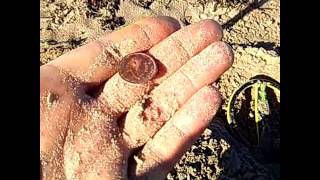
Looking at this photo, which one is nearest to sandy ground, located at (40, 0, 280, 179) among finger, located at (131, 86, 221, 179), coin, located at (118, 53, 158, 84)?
finger, located at (131, 86, 221, 179)

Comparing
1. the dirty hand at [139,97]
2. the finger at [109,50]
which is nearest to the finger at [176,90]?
the dirty hand at [139,97]

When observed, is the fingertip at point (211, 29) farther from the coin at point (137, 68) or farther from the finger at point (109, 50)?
the coin at point (137, 68)

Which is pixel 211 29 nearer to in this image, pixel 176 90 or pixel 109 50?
pixel 176 90

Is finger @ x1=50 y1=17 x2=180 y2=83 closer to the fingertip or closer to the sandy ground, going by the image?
the fingertip

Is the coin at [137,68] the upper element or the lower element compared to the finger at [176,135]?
upper

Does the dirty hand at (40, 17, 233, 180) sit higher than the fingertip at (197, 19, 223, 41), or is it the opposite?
the fingertip at (197, 19, 223, 41)
